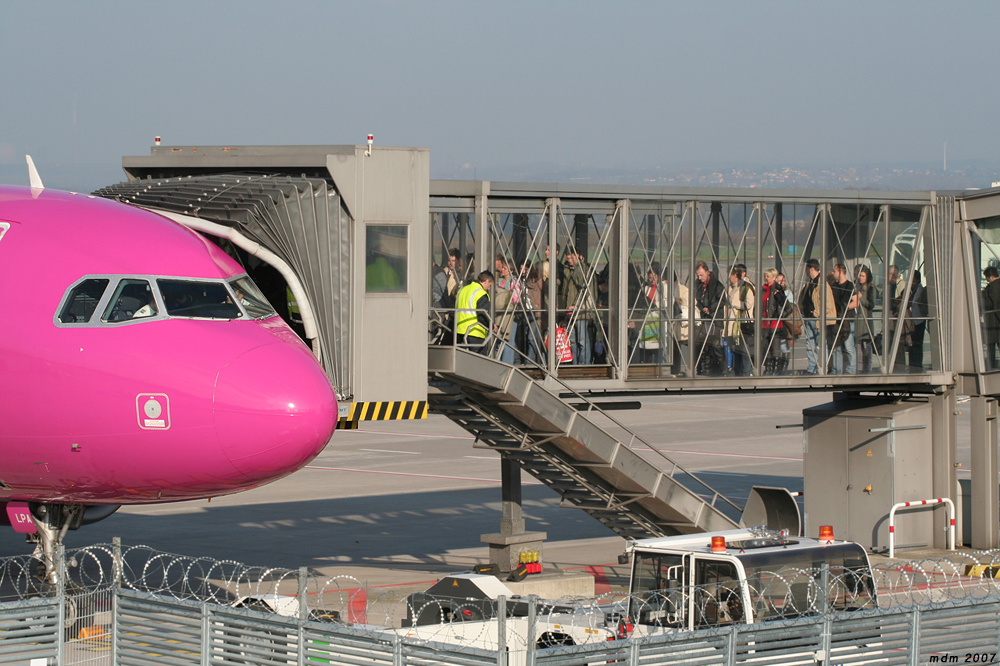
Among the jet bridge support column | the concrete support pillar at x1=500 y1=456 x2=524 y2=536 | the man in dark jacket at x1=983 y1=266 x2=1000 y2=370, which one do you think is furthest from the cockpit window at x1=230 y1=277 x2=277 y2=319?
the man in dark jacket at x1=983 y1=266 x2=1000 y2=370

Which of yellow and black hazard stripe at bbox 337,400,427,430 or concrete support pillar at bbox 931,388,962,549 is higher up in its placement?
yellow and black hazard stripe at bbox 337,400,427,430

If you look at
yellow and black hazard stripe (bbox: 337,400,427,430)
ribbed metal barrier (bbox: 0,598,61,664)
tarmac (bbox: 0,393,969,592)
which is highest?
yellow and black hazard stripe (bbox: 337,400,427,430)

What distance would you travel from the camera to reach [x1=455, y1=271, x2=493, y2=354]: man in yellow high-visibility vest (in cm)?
2231

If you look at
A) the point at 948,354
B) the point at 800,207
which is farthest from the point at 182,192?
the point at 948,354

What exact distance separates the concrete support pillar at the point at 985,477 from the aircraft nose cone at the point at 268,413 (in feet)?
60.8

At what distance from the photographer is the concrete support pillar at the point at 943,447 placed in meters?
28.4

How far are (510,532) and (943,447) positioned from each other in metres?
10.1

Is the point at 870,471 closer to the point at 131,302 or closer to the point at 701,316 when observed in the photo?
the point at 701,316

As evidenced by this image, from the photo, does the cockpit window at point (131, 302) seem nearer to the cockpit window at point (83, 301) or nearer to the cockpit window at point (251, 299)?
the cockpit window at point (83, 301)

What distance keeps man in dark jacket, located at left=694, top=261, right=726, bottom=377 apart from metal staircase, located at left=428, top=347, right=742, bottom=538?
2.90 meters

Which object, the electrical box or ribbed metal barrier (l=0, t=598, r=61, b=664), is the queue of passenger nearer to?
the electrical box

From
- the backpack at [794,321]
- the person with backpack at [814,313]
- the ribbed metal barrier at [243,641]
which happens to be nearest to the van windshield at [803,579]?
the ribbed metal barrier at [243,641]

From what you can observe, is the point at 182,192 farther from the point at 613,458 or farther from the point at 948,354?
the point at 948,354

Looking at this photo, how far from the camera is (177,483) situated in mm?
14648
